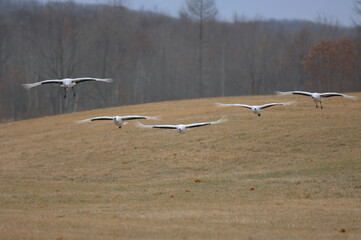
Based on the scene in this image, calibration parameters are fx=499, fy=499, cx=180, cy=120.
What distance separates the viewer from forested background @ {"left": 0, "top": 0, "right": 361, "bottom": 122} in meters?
61.2

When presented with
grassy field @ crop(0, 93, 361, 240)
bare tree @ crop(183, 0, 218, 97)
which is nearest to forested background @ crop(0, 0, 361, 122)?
bare tree @ crop(183, 0, 218, 97)

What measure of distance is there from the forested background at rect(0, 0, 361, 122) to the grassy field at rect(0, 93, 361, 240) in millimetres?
25815

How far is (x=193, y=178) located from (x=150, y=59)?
6296 cm

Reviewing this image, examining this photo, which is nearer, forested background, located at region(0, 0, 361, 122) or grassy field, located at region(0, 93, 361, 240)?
grassy field, located at region(0, 93, 361, 240)

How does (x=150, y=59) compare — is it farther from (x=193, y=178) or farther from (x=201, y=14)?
(x=193, y=178)

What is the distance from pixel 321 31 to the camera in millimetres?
78812

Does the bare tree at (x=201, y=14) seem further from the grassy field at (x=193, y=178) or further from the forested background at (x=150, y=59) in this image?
the grassy field at (x=193, y=178)

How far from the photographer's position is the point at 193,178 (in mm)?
20172

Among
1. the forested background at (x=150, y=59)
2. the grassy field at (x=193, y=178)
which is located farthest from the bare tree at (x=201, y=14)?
the grassy field at (x=193, y=178)

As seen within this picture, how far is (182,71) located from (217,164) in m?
60.1

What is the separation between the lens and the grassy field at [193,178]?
1099cm

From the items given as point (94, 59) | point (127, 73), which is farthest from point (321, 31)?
point (94, 59)

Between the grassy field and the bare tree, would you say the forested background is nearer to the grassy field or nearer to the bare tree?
the bare tree

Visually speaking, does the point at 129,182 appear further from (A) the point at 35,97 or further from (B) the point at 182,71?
(B) the point at 182,71
